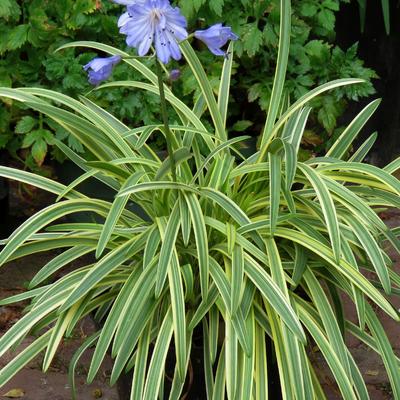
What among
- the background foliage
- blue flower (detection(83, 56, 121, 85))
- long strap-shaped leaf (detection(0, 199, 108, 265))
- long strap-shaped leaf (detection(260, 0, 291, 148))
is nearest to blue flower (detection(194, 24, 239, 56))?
blue flower (detection(83, 56, 121, 85))

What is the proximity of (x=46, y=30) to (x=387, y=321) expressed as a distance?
1.60 metres

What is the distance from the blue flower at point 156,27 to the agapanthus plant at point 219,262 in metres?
0.28

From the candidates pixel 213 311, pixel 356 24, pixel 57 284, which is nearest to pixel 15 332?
pixel 57 284

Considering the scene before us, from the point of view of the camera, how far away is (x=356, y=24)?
4324 millimetres

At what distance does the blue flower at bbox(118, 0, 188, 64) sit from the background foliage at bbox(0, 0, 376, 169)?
40.6 inches

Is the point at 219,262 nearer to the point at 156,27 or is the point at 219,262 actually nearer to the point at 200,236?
the point at 200,236

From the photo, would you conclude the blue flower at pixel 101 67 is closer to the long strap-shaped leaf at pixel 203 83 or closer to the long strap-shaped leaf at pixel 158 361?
the long strap-shaped leaf at pixel 203 83

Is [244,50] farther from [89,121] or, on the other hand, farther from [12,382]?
[12,382]

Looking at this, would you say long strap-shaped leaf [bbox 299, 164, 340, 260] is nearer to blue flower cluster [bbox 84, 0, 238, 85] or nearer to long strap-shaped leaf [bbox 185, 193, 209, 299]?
long strap-shaped leaf [bbox 185, 193, 209, 299]

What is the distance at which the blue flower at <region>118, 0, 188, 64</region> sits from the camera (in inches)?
78.3

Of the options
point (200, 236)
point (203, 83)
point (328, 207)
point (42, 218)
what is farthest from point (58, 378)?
point (328, 207)

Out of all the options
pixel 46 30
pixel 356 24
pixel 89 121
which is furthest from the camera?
pixel 356 24

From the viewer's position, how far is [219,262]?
2426 millimetres

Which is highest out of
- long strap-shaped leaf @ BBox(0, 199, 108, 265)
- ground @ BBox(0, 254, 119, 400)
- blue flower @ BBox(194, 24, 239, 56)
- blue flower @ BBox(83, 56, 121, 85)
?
blue flower @ BBox(194, 24, 239, 56)
